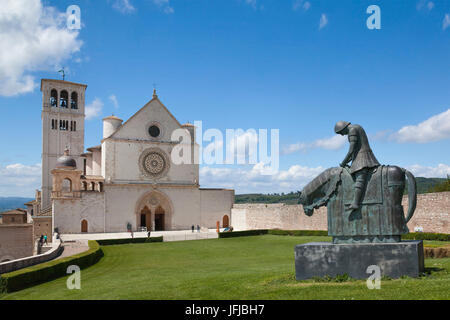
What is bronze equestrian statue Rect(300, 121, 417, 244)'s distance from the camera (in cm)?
938

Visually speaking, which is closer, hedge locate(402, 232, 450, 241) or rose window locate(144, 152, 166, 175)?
hedge locate(402, 232, 450, 241)

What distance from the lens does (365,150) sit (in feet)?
32.6

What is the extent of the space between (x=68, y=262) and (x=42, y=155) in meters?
43.7

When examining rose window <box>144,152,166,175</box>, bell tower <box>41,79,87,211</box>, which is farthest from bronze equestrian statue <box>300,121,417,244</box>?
bell tower <box>41,79,87,211</box>

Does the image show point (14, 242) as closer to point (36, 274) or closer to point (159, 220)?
point (159, 220)

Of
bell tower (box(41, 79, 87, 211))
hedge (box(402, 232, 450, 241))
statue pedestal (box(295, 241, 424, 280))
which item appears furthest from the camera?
bell tower (box(41, 79, 87, 211))

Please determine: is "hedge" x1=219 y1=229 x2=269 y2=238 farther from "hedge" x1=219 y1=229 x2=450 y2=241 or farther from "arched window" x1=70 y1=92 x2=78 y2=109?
"arched window" x1=70 y1=92 x2=78 y2=109

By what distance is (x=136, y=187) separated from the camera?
46.5m

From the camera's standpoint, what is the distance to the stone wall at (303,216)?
26.0 meters

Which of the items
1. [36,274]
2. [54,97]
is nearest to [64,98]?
[54,97]

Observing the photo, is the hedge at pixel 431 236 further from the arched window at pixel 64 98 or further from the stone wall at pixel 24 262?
the arched window at pixel 64 98

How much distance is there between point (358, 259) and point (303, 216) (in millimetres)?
29233

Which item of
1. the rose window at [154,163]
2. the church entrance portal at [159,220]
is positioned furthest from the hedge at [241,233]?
the rose window at [154,163]
